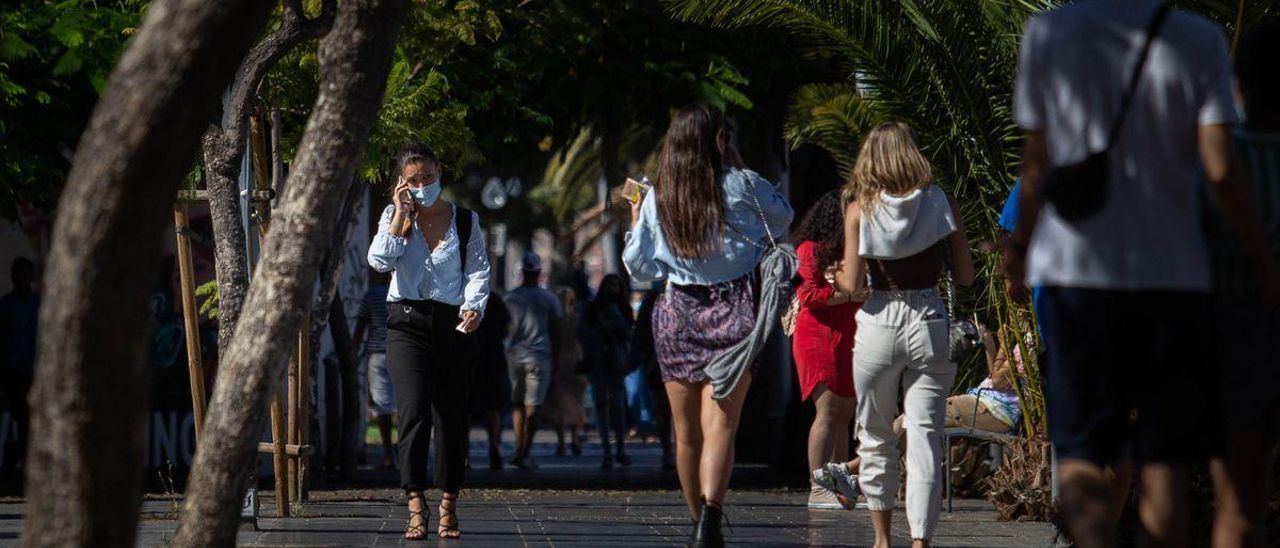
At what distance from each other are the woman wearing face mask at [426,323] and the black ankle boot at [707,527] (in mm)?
1819

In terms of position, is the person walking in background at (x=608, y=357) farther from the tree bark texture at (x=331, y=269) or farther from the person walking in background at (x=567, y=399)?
the tree bark texture at (x=331, y=269)

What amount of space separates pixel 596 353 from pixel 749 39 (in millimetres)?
4683

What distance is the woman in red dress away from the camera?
1031cm

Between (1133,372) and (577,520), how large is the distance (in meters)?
6.41

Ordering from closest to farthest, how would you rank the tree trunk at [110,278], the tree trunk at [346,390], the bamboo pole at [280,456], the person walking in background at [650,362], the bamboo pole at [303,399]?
the tree trunk at [110,278], the bamboo pole at [280,456], the bamboo pole at [303,399], the tree trunk at [346,390], the person walking in background at [650,362]

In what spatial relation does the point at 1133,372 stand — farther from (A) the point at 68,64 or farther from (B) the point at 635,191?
(A) the point at 68,64

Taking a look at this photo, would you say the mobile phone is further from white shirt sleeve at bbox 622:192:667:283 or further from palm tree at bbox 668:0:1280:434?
palm tree at bbox 668:0:1280:434

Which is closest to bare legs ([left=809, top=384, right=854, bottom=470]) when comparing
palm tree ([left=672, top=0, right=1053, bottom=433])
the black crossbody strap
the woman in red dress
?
the woman in red dress

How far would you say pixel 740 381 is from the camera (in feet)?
25.0

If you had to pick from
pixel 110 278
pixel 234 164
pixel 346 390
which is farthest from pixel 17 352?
pixel 110 278

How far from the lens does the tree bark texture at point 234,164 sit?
8.92m

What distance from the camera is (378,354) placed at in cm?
1709

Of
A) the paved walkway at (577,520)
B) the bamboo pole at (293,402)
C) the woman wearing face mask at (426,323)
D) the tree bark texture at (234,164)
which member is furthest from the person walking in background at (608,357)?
the tree bark texture at (234,164)

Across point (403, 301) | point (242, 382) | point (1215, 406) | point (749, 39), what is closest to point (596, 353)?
point (749, 39)
